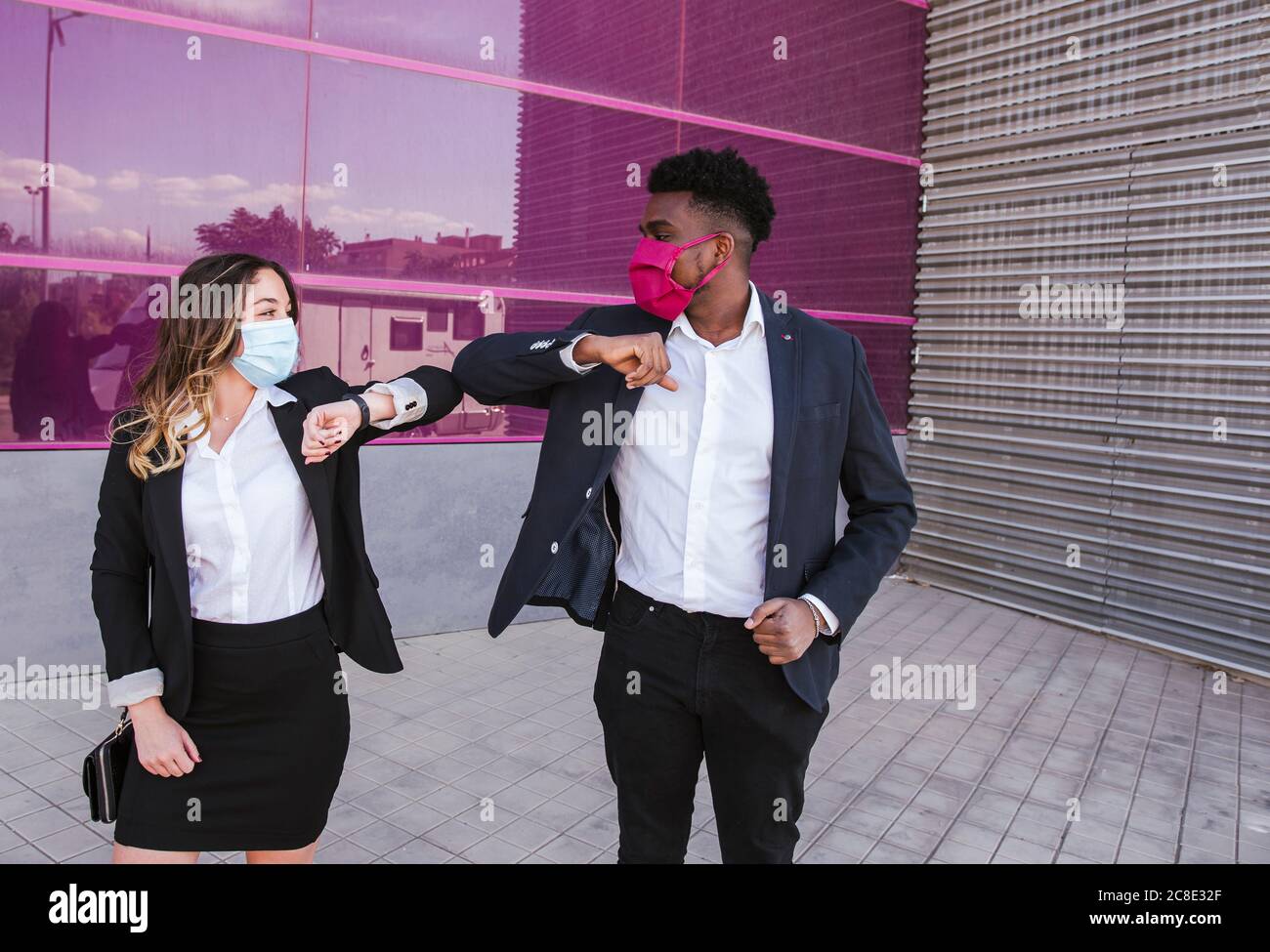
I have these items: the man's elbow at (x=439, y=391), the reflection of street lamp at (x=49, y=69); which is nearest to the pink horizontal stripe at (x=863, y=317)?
the reflection of street lamp at (x=49, y=69)

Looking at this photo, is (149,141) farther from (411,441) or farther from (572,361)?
(572,361)

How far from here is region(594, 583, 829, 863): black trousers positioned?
2426mm

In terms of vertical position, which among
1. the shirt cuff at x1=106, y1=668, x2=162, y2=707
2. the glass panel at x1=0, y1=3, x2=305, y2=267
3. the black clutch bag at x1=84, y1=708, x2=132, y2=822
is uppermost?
the glass panel at x1=0, y1=3, x2=305, y2=267

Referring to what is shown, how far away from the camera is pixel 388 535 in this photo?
6.54 meters

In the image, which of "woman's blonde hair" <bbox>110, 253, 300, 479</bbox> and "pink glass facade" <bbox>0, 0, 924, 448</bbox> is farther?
"pink glass facade" <bbox>0, 0, 924, 448</bbox>

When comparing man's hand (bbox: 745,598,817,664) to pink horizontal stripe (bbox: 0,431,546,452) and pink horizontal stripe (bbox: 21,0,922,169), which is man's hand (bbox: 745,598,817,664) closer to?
pink horizontal stripe (bbox: 0,431,546,452)

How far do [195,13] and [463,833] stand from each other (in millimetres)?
4855

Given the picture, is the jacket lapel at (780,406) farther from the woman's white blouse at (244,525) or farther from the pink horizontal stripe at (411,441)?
the pink horizontal stripe at (411,441)

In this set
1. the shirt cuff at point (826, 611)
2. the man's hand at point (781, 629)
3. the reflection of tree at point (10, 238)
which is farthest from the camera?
the reflection of tree at point (10, 238)

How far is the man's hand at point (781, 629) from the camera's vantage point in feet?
7.34

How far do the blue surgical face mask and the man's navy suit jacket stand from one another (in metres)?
0.44

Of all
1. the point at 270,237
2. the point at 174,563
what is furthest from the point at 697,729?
the point at 270,237

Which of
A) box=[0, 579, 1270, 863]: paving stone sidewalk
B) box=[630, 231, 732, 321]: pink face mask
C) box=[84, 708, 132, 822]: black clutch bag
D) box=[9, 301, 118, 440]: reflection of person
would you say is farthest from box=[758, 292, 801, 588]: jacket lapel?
box=[9, 301, 118, 440]: reflection of person

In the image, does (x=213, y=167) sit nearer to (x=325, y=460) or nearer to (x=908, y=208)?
(x=325, y=460)
